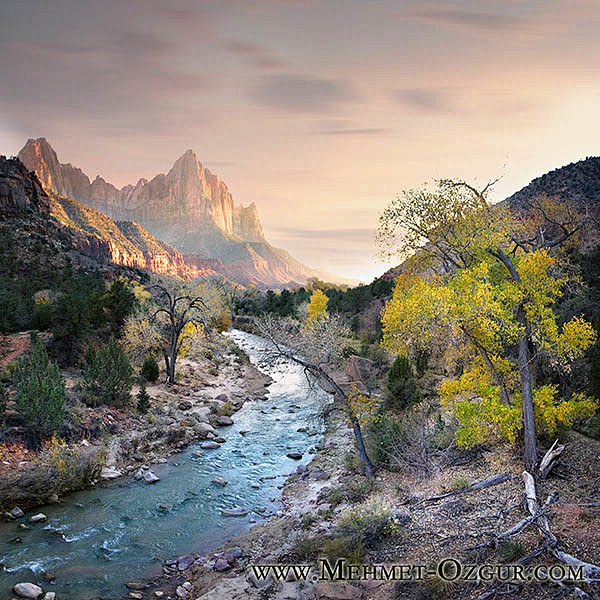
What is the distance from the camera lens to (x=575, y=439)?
1183 cm

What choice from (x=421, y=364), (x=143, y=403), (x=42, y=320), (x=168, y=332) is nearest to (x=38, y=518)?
(x=143, y=403)

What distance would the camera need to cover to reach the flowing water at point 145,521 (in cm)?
991

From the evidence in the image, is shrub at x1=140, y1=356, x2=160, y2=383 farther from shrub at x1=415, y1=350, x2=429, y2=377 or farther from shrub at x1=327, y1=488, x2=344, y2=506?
shrub at x1=415, y1=350, x2=429, y2=377

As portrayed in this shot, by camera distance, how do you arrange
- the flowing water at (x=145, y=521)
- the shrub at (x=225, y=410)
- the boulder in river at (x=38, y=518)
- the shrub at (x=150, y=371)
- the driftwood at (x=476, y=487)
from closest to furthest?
the flowing water at (x=145, y=521) → the driftwood at (x=476, y=487) → the boulder in river at (x=38, y=518) → the shrub at (x=225, y=410) → the shrub at (x=150, y=371)

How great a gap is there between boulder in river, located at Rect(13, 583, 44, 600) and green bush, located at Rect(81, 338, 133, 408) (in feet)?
34.2

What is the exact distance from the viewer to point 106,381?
1945 centimetres

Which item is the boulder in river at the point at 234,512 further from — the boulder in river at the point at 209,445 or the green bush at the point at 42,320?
the green bush at the point at 42,320

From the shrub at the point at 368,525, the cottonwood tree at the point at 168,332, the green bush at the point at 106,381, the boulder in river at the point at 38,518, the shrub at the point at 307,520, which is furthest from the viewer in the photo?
the cottonwood tree at the point at 168,332

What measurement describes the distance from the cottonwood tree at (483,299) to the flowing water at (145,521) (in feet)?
17.8

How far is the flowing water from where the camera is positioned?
9.91 meters

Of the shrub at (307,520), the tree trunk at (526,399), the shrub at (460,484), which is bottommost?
the shrub at (307,520)

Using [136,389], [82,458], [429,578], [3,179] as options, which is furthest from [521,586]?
[3,179]

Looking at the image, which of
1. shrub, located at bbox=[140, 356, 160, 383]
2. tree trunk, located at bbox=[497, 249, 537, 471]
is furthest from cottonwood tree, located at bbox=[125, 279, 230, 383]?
tree trunk, located at bbox=[497, 249, 537, 471]

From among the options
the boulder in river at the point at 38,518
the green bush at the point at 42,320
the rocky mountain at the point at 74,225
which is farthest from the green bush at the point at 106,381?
the rocky mountain at the point at 74,225
